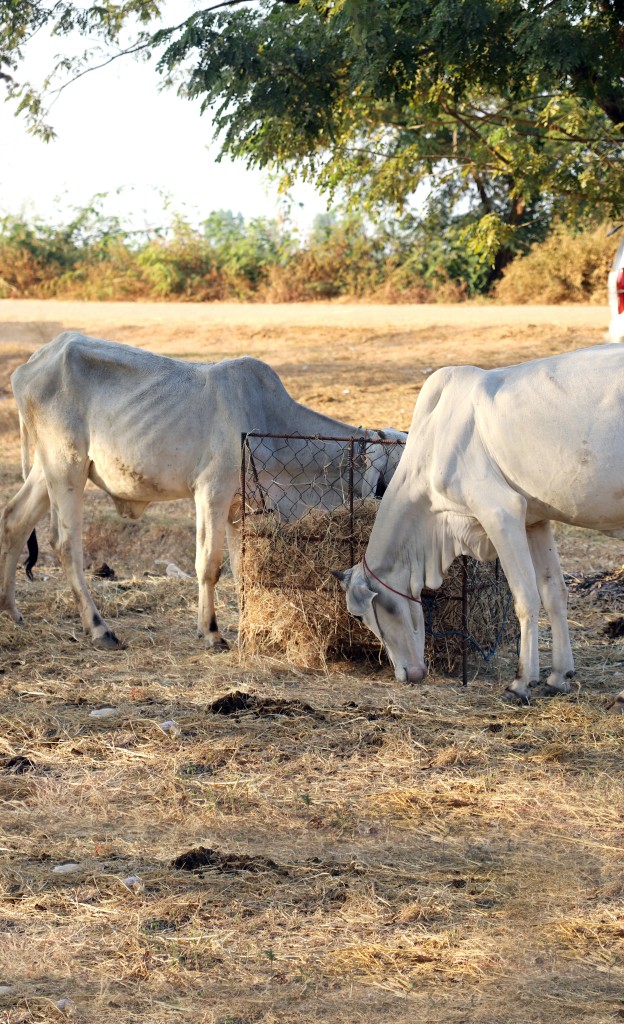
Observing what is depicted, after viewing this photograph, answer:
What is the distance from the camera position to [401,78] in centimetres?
826

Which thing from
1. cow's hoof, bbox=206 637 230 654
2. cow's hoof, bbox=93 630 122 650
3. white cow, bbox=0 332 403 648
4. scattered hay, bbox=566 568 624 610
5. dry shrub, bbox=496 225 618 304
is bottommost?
cow's hoof, bbox=93 630 122 650

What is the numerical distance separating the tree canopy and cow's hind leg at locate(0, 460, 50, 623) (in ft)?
9.58

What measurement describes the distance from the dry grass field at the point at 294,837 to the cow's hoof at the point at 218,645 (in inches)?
4.1

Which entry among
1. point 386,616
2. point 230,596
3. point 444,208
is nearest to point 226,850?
point 386,616

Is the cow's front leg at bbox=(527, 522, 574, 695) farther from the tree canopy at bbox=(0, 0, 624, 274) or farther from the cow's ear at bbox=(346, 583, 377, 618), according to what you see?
the tree canopy at bbox=(0, 0, 624, 274)

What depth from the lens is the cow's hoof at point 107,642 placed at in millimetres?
7320

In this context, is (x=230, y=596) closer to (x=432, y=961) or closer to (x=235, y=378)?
(x=235, y=378)

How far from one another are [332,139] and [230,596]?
362 cm

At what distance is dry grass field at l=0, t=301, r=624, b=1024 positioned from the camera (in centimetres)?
325

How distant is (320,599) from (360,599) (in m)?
0.53

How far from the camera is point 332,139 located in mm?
9391

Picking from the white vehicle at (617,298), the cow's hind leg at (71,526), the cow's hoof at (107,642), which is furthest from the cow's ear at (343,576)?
the white vehicle at (617,298)

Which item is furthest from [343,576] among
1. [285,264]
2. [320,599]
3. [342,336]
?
[285,264]

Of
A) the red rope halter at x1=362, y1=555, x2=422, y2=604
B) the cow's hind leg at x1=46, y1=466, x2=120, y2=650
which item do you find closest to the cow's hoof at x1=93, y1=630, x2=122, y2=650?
the cow's hind leg at x1=46, y1=466, x2=120, y2=650
